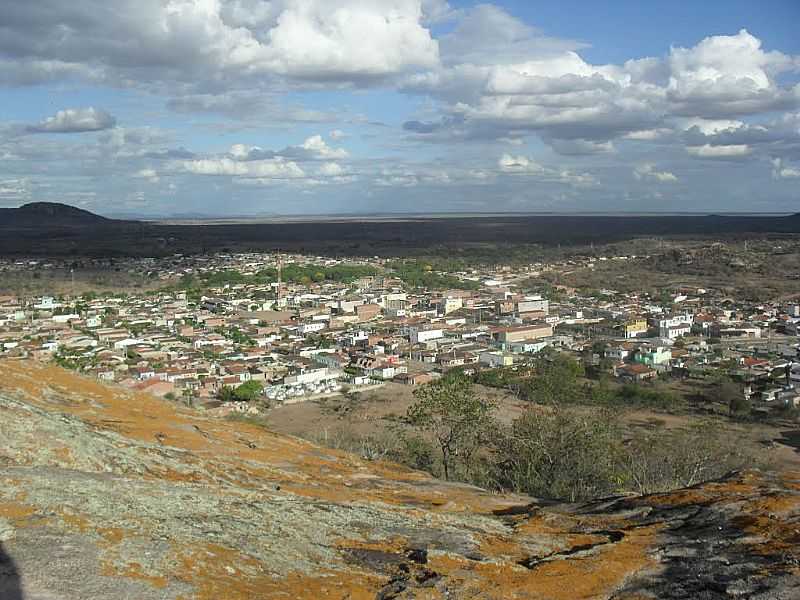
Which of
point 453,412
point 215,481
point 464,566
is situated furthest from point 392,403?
point 464,566

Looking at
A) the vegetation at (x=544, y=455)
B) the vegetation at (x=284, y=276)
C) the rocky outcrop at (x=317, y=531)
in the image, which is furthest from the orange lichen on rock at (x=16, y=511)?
the vegetation at (x=284, y=276)

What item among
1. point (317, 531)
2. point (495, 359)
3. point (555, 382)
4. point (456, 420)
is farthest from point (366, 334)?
point (317, 531)

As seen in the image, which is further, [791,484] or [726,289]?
[726,289]

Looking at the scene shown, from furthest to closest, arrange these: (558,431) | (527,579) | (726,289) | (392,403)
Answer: (726,289), (392,403), (558,431), (527,579)

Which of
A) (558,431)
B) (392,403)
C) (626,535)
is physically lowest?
(392,403)

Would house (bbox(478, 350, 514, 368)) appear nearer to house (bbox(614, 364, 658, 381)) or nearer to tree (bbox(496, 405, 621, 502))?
house (bbox(614, 364, 658, 381))

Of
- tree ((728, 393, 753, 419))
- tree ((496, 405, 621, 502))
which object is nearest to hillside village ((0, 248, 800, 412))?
tree ((728, 393, 753, 419))

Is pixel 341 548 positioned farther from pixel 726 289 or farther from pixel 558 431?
pixel 726 289
